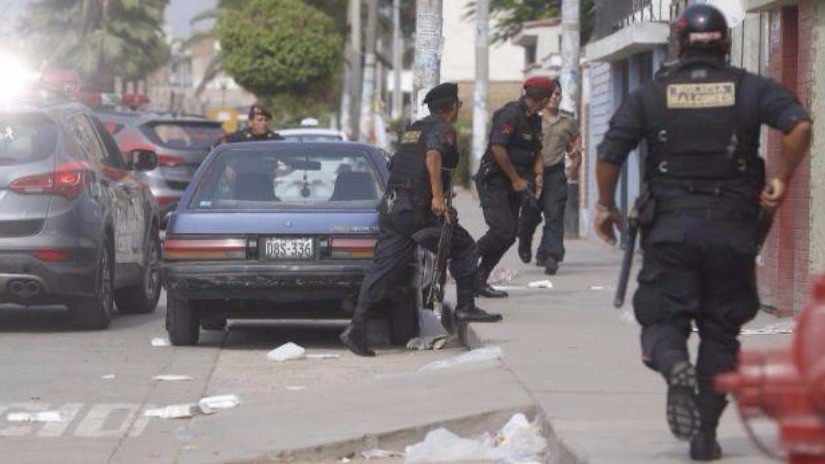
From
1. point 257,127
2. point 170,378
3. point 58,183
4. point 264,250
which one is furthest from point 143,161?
point 170,378

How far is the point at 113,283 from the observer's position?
528 inches

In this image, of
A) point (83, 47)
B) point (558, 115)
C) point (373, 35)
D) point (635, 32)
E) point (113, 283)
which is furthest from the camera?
point (83, 47)

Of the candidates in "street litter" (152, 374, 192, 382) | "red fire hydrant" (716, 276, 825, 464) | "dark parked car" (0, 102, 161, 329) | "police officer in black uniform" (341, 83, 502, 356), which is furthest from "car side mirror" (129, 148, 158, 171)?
"red fire hydrant" (716, 276, 825, 464)

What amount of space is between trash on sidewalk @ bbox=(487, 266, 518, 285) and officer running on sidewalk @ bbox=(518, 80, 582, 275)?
0.60 feet

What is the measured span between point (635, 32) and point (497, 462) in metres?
12.9

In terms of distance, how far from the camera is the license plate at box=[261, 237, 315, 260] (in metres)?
11.6

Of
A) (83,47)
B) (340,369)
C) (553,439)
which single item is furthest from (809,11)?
(83,47)

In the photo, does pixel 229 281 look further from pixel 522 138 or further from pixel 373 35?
pixel 373 35

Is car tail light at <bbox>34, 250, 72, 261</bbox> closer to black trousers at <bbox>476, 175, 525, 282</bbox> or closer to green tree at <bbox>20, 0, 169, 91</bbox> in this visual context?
black trousers at <bbox>476, 175, 525, 282</bbox>

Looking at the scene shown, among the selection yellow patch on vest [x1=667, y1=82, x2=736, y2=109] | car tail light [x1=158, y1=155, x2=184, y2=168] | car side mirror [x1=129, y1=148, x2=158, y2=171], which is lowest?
car tail light [x1=158, y1=155, x2=184, y2=168]

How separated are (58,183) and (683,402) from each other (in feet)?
22.8

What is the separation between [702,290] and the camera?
693 cm

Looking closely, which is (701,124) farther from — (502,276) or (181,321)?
(502,276)

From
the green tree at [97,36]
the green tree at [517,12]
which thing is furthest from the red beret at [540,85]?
the green tree at [97,36]
